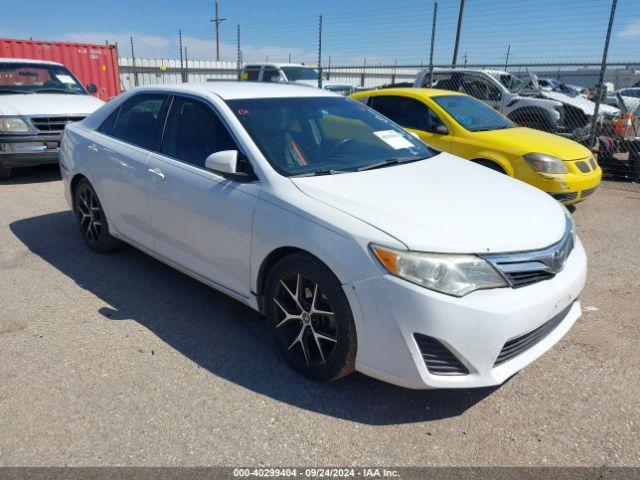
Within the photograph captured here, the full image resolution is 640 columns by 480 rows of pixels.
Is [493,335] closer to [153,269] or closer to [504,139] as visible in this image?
[153,269]

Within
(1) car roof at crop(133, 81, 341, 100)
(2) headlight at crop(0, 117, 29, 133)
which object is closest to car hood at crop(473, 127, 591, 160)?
(1) car roof at crop(133, 81, 341, 100)

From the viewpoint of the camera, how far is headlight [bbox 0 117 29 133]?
24.5 ft

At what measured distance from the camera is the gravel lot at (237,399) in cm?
241

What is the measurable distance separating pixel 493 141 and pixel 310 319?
4.58 metres

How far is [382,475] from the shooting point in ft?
7.47

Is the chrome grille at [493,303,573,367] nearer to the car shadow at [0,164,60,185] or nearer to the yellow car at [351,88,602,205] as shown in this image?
the yellow car at [351,88,602,205]

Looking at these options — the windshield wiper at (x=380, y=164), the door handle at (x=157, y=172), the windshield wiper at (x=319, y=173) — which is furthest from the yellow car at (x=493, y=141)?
the door handle at (x=157, y=172)

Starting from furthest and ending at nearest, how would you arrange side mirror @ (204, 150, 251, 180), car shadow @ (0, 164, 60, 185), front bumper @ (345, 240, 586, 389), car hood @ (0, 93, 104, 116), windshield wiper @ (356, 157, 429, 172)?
car shadow @ (0, 164, 60, 185), car hood @ (0, 93, 104, 116), windshield wiper @ (356, 157, 429, 172), side mirror @ (204, 150, 251, 180), front bumper @ (345, 240, 586, 389)

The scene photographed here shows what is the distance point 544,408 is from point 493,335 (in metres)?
0.70

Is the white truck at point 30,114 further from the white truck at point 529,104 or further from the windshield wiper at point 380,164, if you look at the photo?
the white truck at point 529,104

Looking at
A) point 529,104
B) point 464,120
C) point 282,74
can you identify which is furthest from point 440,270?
point 282,74

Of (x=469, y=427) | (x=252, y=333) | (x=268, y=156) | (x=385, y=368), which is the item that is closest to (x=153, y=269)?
(x=252, y=333)

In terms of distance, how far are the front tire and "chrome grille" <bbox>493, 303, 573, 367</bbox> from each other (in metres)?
0.73

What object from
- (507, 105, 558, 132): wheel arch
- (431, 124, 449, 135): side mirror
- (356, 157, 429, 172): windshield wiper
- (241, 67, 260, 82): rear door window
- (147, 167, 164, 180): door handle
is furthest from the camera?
(241, 67, 260, 82): rear door window
